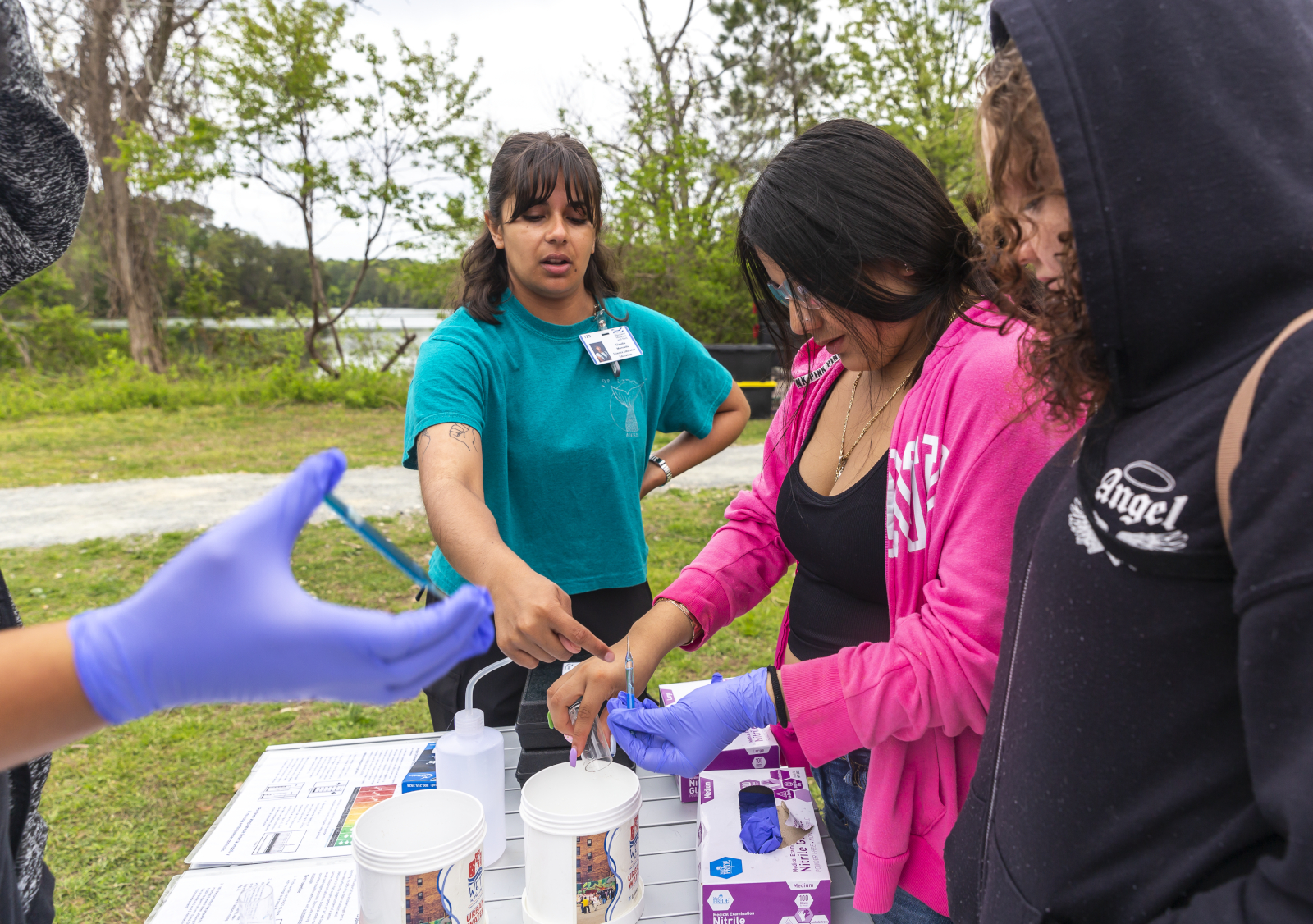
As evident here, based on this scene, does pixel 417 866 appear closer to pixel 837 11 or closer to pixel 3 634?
pixel 3 634

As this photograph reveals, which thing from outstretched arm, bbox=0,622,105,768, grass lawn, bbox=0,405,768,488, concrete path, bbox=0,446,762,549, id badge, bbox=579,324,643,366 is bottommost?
concrete path, bbox=0,446,762,549

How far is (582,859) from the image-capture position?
1120 millimetres

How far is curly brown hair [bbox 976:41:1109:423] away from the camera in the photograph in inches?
31.8

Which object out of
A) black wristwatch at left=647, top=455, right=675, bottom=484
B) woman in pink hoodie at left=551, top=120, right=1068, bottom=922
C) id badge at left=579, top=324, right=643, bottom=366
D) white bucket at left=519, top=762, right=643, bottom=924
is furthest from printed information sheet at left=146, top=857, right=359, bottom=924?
black wristwatch at left=647, top=455, right=675, bottom=484

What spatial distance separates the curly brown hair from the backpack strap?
0.15 meters

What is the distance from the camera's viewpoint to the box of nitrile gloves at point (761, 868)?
115 centimetres

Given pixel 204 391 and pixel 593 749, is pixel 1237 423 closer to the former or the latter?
pixel 593 749

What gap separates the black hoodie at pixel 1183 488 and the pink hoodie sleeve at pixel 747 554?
0.96 m

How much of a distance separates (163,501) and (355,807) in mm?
6217

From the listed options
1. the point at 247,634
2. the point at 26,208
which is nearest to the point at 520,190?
the point at 26,208

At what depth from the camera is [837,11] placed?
12039 millimetres

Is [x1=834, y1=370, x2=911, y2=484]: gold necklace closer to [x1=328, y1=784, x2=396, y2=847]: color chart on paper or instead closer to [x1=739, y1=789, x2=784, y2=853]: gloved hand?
[x1=739, y1=789, x2=784, y2=853]: gloved hand

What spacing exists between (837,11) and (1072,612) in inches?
529

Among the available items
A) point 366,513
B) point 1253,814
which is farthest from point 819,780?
point 366,513
